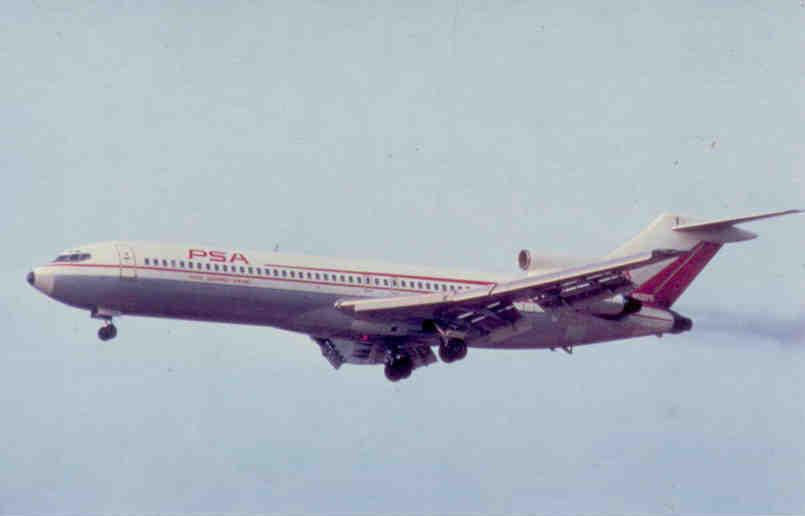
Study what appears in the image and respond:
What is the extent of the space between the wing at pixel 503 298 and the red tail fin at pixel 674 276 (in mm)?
2615

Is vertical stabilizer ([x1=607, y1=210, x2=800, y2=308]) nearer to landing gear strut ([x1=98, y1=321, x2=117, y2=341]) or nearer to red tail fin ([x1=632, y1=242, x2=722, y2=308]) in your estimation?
red tail fin ([x1=632, y1=242, x2=722, y2=308])

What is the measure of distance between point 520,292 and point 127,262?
11.3 m

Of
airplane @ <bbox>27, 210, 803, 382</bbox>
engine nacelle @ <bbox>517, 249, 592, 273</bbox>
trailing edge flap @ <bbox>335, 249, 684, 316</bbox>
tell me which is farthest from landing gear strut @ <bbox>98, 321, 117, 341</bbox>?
engine nacelle @ <bbox>517, 249, 592, 273</bbox>

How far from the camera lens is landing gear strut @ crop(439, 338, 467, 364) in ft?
159

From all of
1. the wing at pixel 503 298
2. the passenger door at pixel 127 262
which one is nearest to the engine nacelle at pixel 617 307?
the wing at pixel 503 298

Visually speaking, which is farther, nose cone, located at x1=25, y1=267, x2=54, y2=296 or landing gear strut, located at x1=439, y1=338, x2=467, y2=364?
landing gear strut, located at x1=439, y1=338, x2=467, y2=364

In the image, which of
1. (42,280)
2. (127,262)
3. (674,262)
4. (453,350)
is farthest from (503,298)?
(42,280)

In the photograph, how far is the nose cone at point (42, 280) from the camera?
44.9 metres

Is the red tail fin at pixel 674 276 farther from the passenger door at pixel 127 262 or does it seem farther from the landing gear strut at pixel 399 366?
the passenger door at pixel 127 262

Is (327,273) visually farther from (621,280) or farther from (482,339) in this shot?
(621,280)

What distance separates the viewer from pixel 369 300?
4709 centimetres

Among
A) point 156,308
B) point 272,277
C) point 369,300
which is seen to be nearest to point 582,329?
point 369,300

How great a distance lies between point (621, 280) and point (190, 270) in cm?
1235

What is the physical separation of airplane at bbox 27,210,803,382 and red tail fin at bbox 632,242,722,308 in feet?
0.11
